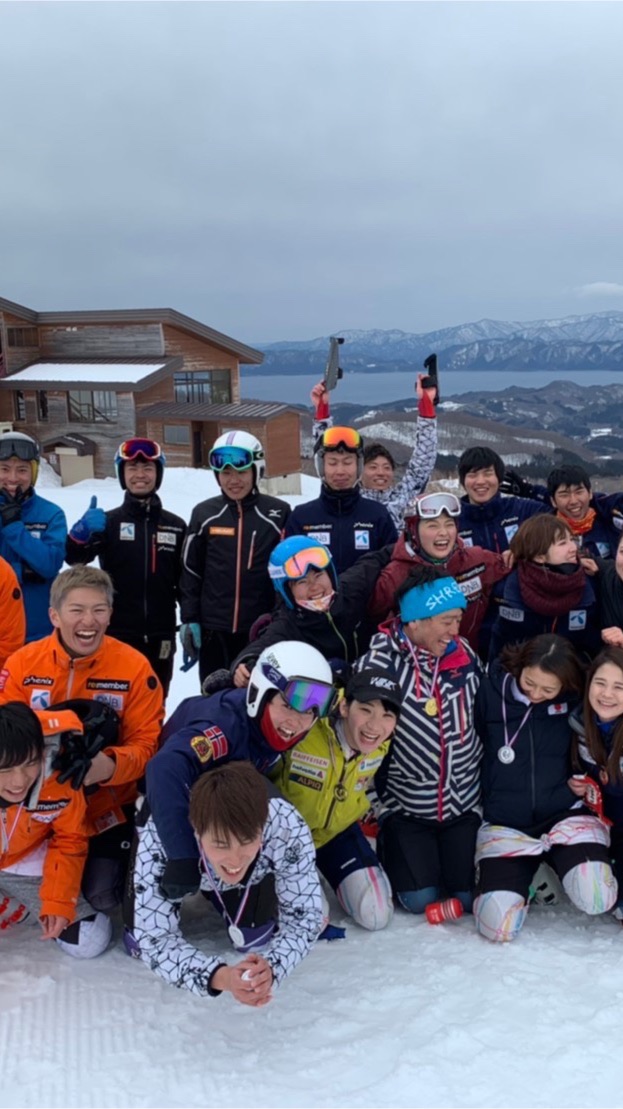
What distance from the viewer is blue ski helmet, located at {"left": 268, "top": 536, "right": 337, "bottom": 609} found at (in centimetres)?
418

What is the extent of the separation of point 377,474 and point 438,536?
7.26 ft

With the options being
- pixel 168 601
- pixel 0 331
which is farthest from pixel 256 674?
pixel 0 331

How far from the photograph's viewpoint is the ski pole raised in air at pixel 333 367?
22.3 feet

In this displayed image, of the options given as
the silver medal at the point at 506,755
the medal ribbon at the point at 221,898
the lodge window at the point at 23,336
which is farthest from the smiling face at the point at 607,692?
the lodge window at the point at 23,336

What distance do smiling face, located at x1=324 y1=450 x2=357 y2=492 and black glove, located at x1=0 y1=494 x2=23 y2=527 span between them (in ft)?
6.61

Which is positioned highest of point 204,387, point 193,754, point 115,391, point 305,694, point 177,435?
point 204,387

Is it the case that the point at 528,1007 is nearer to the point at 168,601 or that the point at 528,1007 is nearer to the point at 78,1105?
the point at 78,1105

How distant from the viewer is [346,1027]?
322 centimetres

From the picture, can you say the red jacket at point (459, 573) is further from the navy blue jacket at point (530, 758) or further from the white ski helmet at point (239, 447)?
the white ski helmet at point (239, 447)

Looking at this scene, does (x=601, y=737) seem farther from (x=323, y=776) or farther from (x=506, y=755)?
(x=323, y=776)

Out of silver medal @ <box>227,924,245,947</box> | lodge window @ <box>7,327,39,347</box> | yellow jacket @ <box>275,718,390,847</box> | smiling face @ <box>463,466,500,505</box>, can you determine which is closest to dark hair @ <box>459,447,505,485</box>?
smiling face @ <box>463,466,500,505</box>

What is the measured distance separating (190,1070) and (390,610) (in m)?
2.44

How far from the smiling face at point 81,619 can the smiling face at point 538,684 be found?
6.83ft

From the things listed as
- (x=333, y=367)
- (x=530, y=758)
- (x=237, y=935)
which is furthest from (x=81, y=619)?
(x=333, y=367)
